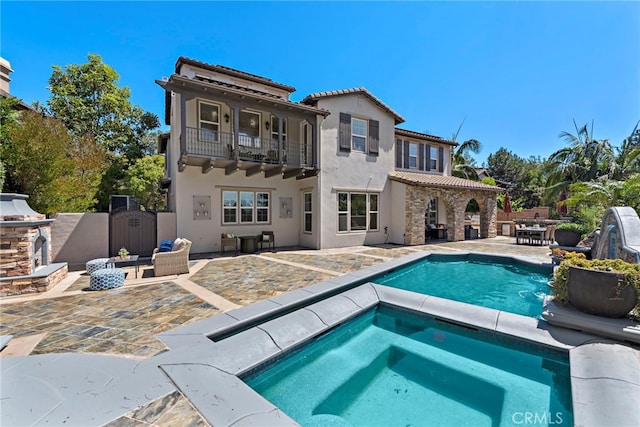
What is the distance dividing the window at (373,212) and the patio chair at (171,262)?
9.93 metres

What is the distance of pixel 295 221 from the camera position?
14.9 metres

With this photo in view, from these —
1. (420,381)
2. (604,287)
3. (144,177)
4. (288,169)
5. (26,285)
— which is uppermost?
(144,177)

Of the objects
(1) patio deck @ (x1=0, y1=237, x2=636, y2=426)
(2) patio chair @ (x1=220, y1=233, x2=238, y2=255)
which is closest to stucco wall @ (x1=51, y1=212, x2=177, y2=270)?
(1) patio deck @ (x1=0, y1=237, x2=636, y2=426)

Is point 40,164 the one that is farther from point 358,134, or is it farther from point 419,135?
point 419,135

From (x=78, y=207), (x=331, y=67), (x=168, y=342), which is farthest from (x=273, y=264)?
(x=331, y=67)

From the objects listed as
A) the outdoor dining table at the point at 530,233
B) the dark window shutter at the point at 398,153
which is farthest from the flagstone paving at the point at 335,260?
the outdoor dining table at the point at 530,233

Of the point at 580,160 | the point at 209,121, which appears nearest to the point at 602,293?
the point at 209,121

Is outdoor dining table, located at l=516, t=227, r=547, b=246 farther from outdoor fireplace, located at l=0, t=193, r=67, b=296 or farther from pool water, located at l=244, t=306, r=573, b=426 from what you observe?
outdoor fireplace, located at l=0, t=193, r=67, b=296

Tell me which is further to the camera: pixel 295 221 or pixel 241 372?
pixel 295 221

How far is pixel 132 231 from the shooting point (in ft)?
35.7

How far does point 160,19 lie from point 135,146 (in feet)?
55.8

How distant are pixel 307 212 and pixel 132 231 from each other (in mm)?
7858

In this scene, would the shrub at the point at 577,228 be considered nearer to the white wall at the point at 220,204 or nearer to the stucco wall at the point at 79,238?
the white wall at the point at 220,204

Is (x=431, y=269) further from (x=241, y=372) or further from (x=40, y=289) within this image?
(x=40, y=289)
